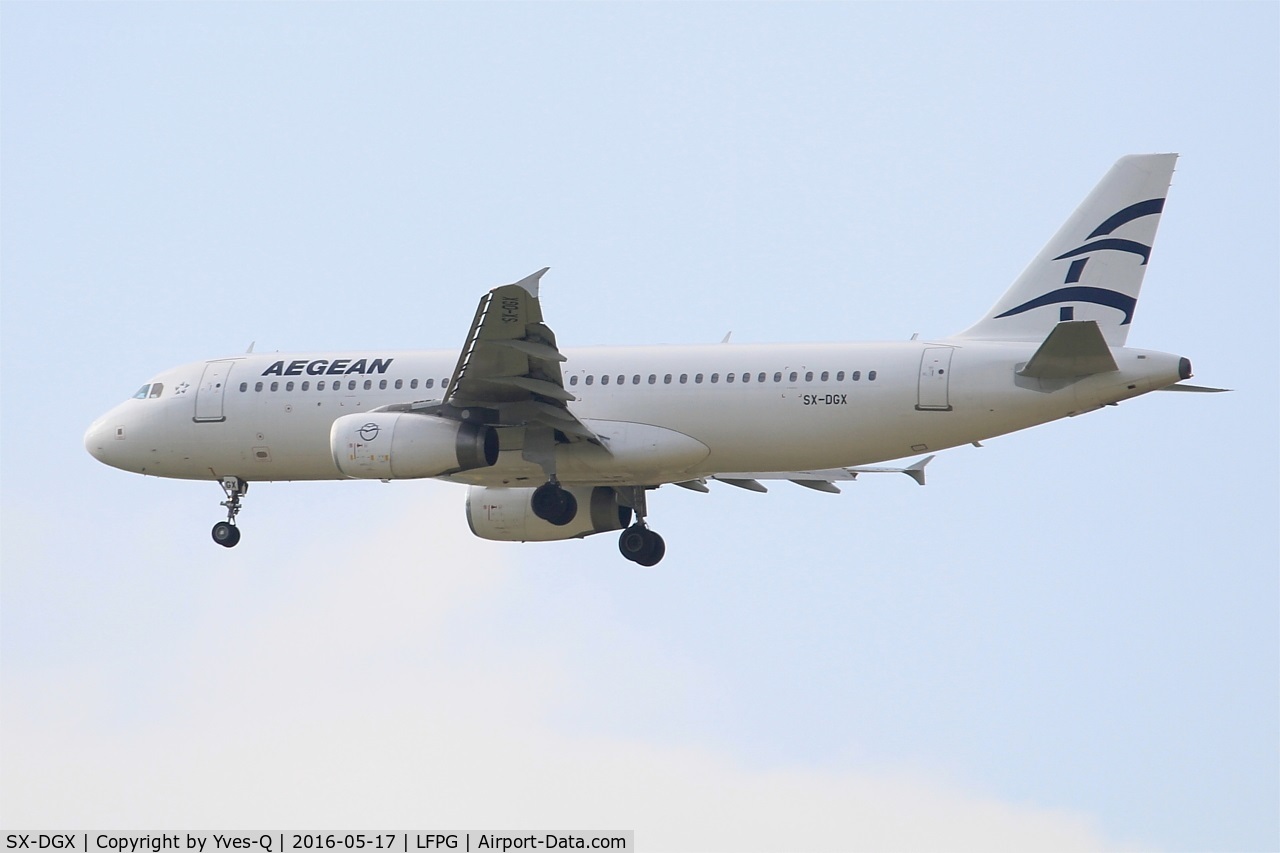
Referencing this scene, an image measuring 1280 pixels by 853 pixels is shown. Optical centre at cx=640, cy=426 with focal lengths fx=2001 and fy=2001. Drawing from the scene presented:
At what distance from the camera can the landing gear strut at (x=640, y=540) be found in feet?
126

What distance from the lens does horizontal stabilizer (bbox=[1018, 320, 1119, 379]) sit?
99.4ft

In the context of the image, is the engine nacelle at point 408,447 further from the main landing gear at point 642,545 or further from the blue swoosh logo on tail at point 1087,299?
the blue swoosh logo on tail at point 1087,299

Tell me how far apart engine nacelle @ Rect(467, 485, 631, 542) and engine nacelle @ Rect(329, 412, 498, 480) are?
521 centimetres

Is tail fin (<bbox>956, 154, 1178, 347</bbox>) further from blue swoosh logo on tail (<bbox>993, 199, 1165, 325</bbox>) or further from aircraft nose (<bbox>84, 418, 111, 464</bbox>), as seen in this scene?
aircraft nose (<bbox>84, 418, 111, 464</bbox>)

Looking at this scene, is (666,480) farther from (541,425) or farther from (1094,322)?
(1094,322)

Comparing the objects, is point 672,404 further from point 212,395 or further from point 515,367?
point 212,395

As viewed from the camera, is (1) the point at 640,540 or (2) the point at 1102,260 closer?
(2) the point at 1102,260

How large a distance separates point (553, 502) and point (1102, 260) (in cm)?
1012

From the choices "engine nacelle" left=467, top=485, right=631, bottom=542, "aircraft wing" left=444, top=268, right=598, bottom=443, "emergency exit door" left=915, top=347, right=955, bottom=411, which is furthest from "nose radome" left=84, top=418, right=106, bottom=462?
"emergency exit door" left=915, top=347, right=955, bottom=411

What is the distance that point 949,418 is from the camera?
105ft

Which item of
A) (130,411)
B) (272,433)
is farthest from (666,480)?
(130,411)

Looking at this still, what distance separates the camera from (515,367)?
3278 centimetres

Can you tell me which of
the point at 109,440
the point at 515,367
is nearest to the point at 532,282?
the point at 515,367

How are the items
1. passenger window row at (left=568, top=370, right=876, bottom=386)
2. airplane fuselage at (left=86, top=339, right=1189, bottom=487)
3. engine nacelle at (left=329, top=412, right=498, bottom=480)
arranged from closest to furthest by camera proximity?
airplane fuselage at (left=86, top=339, right=1189, bottom=487)
passenger window row at (left=568, top=370, right=876, bottom=386)
engine nacelle at (left=329, top=412, right=498, bottom=480)
